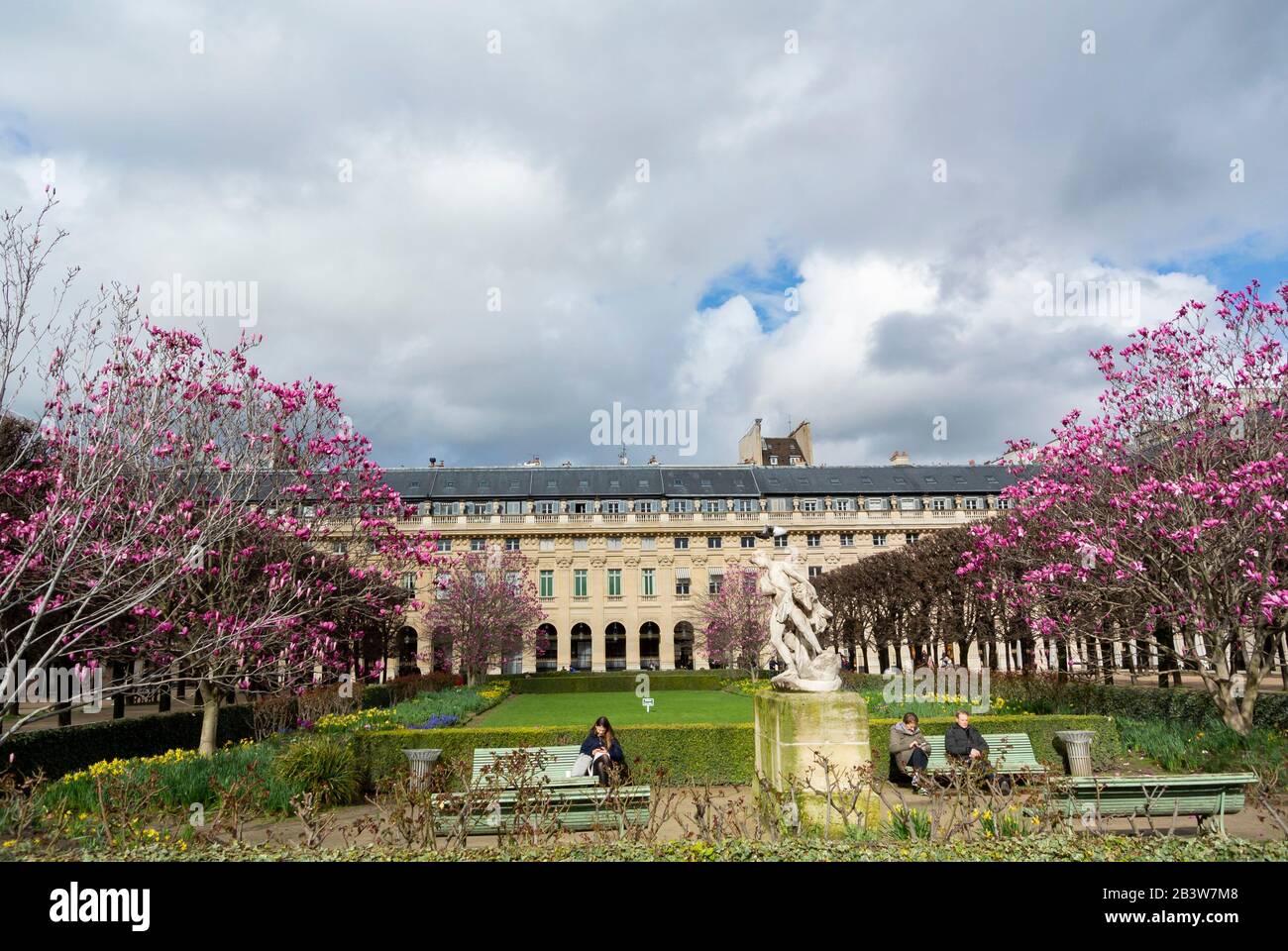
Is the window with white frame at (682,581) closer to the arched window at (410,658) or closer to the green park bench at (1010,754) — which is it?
the arched window at (410,658)

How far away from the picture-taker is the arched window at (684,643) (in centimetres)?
5569

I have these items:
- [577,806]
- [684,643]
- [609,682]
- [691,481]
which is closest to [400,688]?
[609,682]

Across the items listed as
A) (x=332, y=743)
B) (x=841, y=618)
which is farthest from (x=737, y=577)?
(x=332, y=743)

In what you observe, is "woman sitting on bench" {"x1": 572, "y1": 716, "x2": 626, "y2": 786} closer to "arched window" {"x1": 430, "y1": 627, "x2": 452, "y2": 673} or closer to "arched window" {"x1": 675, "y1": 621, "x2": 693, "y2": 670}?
"arched window" {"x1": 430, "y1": 627, "x2": 452, "y2": 673}

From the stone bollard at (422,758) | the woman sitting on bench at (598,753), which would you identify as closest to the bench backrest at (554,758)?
the woman sitting on bench at (598,753)

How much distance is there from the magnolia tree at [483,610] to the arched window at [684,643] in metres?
13.4

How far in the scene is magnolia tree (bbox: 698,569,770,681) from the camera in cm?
4150

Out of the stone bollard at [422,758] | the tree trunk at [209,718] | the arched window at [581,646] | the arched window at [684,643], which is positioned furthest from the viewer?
the arched window at [581,646]

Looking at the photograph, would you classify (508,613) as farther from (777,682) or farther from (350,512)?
(777,682)

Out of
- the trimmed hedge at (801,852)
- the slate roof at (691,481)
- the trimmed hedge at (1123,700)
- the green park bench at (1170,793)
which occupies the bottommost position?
the trimmed hedge at (1123,700)

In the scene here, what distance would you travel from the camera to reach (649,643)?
56.8m

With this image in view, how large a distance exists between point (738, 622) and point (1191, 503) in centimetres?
2982

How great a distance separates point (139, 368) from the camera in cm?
920
